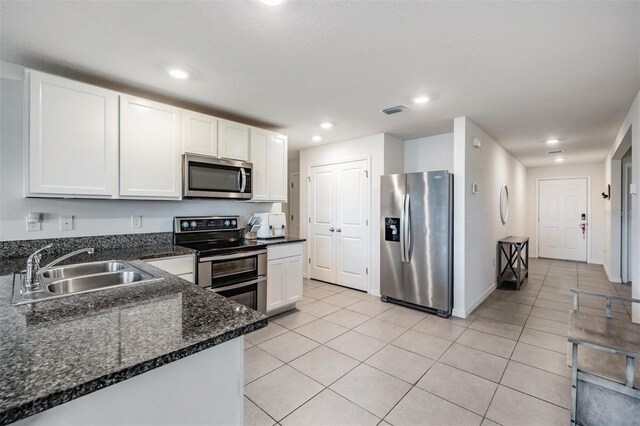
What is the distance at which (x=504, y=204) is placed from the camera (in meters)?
5.27

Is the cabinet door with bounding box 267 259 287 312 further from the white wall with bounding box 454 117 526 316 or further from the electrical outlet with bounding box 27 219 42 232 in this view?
the white wall with bounding box 454 117 526 316

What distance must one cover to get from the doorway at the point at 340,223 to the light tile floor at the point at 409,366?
807mm

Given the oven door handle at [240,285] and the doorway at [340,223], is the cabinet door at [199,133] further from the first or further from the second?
the doorway at [340,223]

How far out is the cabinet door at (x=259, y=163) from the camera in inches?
136

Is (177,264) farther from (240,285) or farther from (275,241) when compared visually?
(275,241)

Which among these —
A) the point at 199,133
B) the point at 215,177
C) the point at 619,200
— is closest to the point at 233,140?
the point at 199,133

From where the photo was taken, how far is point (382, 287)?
13.3 feet

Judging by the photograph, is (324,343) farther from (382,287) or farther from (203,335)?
(203,335)

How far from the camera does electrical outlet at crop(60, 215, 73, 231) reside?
2.45 meters

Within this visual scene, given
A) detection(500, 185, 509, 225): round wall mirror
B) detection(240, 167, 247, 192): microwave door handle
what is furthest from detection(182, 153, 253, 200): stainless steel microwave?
detection(500, 185, 509, 225): round wall mirror

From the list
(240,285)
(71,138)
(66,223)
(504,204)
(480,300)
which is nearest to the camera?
(71,138)

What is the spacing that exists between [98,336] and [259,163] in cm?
278

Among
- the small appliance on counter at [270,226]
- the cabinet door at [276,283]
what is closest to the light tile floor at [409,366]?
the cabinet door at [276,283]

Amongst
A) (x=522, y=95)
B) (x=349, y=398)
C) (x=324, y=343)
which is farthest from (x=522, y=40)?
(x=324, y=343)
